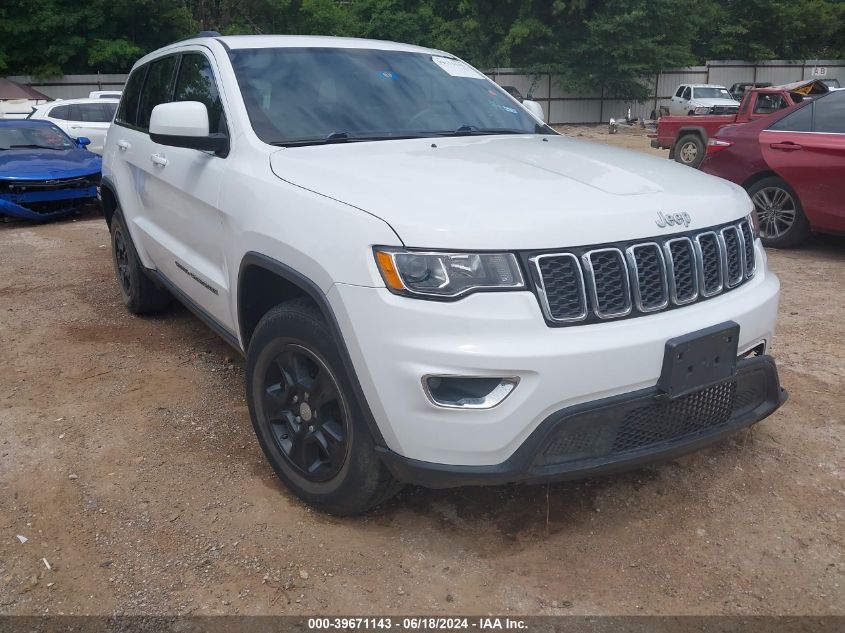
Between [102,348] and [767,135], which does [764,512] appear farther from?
[767,135]

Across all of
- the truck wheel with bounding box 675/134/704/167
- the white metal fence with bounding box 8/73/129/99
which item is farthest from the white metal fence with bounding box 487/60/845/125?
the truck wheel with bounding box 675/134/704/167

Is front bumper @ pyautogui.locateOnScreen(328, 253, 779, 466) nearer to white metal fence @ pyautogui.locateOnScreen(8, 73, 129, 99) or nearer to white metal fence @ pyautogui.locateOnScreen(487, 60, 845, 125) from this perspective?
white metal fence @ pyautogui.locateOnScreen(8, 73, 129, 99)

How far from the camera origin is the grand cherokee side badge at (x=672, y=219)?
8.54 ft

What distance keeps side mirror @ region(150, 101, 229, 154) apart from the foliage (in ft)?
99.3

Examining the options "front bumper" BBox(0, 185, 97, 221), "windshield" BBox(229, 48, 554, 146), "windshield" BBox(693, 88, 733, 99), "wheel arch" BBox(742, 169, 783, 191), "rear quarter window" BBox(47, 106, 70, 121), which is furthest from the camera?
"windshield" BBox(693, 88, 733, 99)

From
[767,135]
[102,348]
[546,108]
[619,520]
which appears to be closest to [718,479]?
[619,520]

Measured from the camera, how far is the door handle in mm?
6882

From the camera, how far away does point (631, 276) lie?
98.1 inches

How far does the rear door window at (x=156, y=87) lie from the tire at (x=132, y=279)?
732mm

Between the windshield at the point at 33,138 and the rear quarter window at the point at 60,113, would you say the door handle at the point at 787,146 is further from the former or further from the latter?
the rear quarter window at the point at 60,113

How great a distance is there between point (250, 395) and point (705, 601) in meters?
1.84

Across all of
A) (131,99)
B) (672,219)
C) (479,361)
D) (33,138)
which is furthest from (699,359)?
(33,138)

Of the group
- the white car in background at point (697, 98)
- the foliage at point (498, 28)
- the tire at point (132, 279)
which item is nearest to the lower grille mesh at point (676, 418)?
the tire at point (132, 279)

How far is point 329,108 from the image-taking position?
3527mm
